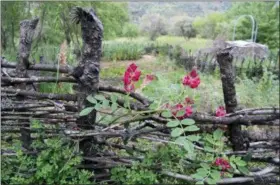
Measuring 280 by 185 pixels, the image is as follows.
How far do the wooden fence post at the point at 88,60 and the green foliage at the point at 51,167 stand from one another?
0.09 meters

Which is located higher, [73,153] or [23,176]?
[73,153]

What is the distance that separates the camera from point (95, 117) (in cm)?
132

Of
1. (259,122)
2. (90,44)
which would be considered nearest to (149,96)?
(90,44)

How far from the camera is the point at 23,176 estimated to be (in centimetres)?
136

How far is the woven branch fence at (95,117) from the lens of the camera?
1.22 m

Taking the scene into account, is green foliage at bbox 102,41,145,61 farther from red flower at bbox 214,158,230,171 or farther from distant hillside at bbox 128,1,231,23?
red flower at bbox 214,158,230,171

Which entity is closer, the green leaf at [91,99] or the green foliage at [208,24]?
the green leaf at [91,99]

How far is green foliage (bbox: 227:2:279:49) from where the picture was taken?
53.5 ft

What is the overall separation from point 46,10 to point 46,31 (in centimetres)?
64

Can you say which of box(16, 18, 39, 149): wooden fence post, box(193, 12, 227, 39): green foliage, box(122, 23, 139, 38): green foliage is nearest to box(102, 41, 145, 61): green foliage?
box(122, 23, 139, 38): green foliage

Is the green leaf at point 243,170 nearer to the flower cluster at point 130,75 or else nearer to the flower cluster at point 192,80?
the flower cluster at point 192,80

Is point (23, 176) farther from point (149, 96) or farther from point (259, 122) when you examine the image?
point (259, 122)

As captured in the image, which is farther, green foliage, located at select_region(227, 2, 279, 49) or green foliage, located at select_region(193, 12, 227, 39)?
green foliage, located at select_region(193, 12, 227, 39)

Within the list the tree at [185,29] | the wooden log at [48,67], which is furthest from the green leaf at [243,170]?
the tree at [185,29]
